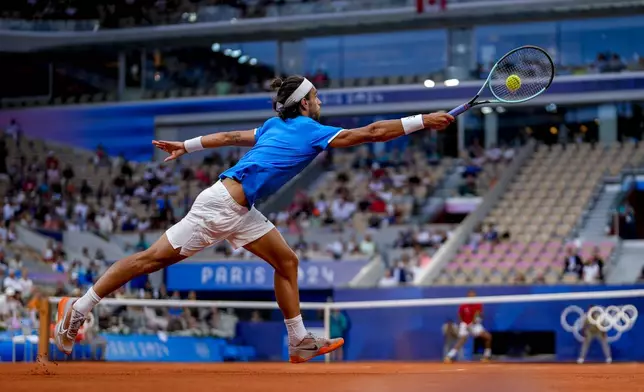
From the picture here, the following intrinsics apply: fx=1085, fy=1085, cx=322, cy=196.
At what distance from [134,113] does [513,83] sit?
2589cm

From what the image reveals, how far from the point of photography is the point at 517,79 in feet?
27.9

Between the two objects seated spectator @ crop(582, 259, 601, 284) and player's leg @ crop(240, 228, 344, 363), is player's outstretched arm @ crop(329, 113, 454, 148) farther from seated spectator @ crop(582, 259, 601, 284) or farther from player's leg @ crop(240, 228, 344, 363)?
seated spectator @ crop(582, 259, 601, 284)

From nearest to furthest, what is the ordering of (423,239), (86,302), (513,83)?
1. (86,302)
2. (513,83)
3. (423,239)

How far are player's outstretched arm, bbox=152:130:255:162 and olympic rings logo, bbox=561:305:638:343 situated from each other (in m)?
8.61

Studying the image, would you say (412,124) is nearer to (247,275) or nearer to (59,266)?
(247,275)

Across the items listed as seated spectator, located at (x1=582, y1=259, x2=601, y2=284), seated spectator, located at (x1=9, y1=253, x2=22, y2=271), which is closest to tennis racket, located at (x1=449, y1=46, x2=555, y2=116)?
seated spectator, located at (x1=582, y1=259, x2=601, y2=284)

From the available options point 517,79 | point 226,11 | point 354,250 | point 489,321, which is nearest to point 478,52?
point 226,11

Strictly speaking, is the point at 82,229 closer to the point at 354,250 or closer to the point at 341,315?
the point at 354,250

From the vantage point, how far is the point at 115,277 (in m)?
7.53

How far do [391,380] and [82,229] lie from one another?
66.5ft

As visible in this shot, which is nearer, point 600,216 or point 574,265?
point 574,265

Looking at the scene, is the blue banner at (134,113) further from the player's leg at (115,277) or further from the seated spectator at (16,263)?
the player's leg at (115,277)

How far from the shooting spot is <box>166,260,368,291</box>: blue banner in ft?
72.5

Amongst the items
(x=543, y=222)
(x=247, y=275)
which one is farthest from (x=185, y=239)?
(x=543, y=222)
